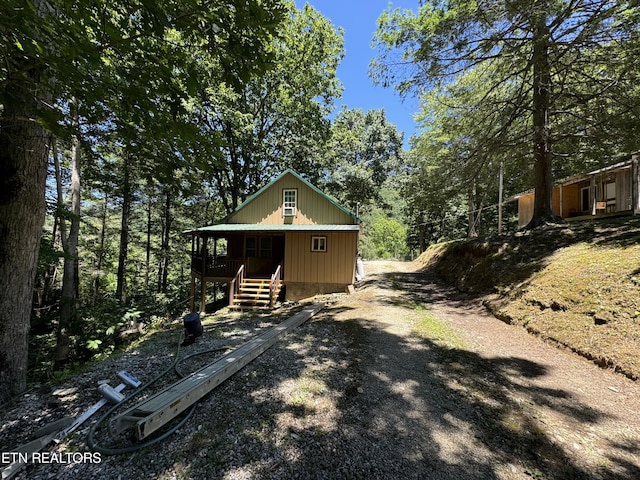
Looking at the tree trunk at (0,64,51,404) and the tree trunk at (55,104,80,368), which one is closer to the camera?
the tree trunk at (0,64,51,404)

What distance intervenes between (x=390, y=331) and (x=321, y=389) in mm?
2826

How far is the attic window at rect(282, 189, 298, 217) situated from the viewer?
1222cm

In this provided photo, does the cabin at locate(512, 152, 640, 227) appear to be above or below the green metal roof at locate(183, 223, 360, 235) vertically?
above

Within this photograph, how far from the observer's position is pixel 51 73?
2344mm

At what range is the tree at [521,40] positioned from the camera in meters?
6.32

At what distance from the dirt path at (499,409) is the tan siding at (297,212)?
6.97 m

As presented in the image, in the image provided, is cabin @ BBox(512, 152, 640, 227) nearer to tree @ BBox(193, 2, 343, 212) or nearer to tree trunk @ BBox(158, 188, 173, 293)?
tree @ BBox(193, 2, 343, 212)

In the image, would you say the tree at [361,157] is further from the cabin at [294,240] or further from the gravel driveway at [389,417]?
the gravel driveway at [389,417]

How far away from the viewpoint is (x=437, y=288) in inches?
424

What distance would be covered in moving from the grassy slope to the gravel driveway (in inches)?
16.0

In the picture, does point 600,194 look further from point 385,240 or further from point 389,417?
point 385,240

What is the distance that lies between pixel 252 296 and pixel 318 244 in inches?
138

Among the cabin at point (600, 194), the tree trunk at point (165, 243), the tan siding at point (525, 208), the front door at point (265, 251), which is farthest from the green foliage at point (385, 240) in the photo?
the front door at point (265, 251)

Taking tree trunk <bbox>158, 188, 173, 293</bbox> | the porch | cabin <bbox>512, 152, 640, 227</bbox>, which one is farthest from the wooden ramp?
tree trunk <bbox>158, 188, 173, 293</bbox>
